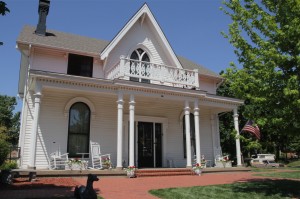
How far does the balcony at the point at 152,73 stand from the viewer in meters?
14.6

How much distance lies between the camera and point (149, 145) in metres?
17.1

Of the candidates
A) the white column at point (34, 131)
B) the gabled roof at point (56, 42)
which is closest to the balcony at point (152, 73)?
the gabled roof at point (56, 42)

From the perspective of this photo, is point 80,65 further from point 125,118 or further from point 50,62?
point 125,118

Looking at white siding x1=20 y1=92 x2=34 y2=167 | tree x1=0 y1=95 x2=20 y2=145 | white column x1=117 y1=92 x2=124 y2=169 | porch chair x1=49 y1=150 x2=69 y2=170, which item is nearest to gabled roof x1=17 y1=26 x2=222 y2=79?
white siding x1=20 y1=92 x2=34 y2=167

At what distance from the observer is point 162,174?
13.5m

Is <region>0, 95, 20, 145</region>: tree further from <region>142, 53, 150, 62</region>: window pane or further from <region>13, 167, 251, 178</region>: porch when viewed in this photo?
<region>13, 167, 251, 178</region>: porch

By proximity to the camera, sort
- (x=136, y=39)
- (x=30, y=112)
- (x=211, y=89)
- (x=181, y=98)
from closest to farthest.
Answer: (x=30, y=112) → (x=181, y=98) → (x=136, y=39) → (x=211, y=89)

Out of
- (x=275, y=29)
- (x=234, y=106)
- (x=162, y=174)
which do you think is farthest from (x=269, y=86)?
(x=234, y=106)

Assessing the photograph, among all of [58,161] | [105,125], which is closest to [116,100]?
[105,125]

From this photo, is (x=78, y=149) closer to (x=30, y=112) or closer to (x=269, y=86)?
(x=30, y=112)

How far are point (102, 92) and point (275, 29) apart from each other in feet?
27.8

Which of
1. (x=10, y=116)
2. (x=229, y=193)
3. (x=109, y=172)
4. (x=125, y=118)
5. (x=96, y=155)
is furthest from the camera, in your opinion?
(x=10, y=116)

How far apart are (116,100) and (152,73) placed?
269 cm

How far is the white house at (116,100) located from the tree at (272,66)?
6.27 metres
